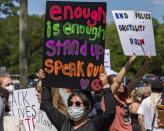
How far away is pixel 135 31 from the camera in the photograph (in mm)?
5012

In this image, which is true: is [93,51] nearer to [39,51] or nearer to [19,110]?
[19,110]

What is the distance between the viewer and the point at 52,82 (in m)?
4.14

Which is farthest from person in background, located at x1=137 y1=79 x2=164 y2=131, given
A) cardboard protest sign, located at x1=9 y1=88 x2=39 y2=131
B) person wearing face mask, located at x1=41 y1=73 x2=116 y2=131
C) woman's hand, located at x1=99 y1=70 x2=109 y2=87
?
person wearing face mask, located at x1=41 y1=73 x2=116 y2=131

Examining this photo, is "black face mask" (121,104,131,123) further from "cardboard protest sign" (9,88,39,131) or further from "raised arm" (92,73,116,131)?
"raised arm" (92,73,116,131)

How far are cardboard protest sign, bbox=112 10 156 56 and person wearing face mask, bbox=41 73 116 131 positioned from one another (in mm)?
1374

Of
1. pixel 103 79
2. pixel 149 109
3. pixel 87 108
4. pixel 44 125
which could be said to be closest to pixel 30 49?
pixel 149 109

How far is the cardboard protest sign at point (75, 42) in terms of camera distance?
419cm

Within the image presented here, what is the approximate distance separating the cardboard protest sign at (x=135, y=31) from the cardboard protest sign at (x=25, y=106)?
188 cm

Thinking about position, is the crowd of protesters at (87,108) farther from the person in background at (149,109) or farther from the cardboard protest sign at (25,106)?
the cardboard protest sign at (25,106)

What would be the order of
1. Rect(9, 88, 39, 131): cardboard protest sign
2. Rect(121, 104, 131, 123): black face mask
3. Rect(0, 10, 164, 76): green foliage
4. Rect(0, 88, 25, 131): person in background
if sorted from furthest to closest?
1. Rect(0, 10, 164, 76): green foliage
2. Rect(9, 88, 39, 131): cardboard protest sign
3. Rect(121, 104, 131, 123): black face mask
4. Rect(0, 88, 25, 131): person in background

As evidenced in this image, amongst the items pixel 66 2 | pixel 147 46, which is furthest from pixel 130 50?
pixel 66 2

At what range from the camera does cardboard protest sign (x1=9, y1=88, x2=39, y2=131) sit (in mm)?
5785

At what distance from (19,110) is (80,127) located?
276 cm

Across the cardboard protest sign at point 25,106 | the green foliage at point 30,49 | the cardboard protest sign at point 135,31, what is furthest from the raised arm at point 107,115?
the green foliage at point 30,49
